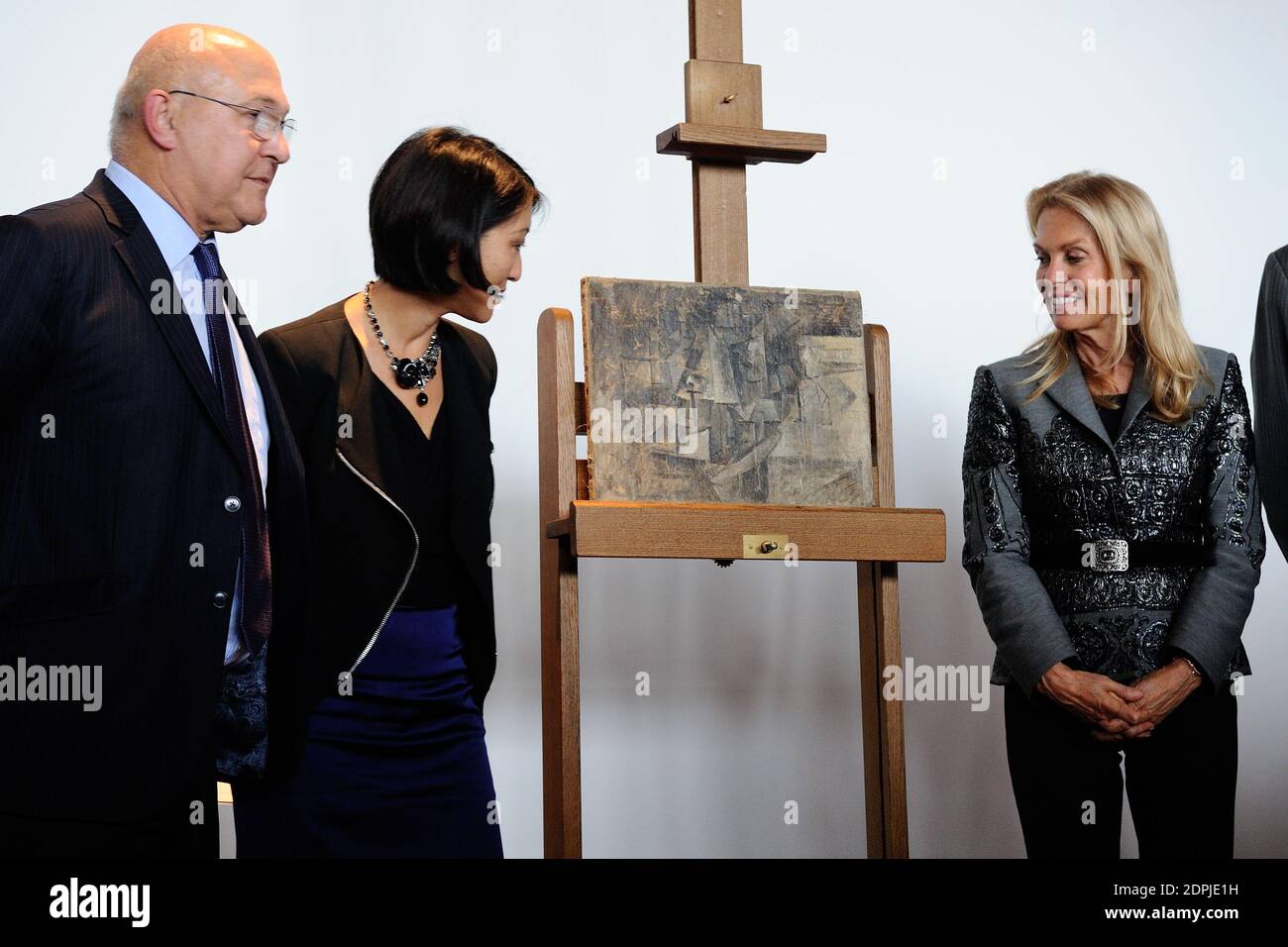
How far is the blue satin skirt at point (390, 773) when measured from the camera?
2.03 metres

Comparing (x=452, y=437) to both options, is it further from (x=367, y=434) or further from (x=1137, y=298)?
(x=1137, y=298)

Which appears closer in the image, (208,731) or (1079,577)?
(208,731)

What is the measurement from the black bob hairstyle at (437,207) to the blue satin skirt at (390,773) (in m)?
0.51

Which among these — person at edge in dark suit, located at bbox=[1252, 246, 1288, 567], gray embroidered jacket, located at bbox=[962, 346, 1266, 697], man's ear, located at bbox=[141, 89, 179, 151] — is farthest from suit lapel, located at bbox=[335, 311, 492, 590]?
person at edge in dark suit, located at bbox=[1252, 246, 1288, 567]

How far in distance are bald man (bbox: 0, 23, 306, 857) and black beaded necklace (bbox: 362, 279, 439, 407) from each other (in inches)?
12.3

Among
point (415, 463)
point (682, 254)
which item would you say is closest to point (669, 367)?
point (415, 463)

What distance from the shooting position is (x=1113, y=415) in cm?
244

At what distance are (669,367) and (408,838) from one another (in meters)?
0.88

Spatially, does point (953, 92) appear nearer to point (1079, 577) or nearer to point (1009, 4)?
point (1009, 4)

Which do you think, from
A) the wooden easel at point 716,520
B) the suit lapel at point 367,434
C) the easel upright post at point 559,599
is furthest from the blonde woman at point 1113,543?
the suit lapel at point 367,434

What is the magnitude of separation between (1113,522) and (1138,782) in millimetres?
428
